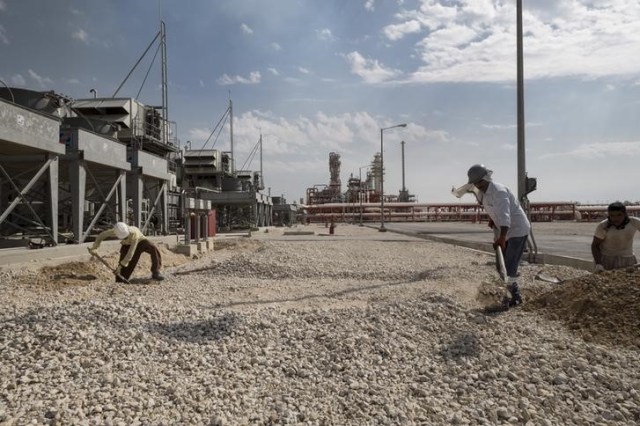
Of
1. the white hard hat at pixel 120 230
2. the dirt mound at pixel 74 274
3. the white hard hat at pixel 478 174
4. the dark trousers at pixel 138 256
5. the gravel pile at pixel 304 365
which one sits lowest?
the gravel pile at pixel 304 365

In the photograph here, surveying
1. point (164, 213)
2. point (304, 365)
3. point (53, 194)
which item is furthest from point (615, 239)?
point (164, 213)

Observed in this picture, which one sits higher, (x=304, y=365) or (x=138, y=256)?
(x=138, y=256)

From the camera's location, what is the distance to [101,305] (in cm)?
559

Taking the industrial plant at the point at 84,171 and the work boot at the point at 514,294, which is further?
the industrial plant at the point at 84,171

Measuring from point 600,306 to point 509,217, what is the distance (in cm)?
138

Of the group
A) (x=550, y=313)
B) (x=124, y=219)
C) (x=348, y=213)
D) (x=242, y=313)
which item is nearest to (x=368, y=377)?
(x=242, y=313)

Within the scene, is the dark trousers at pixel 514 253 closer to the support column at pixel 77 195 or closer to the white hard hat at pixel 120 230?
the white hard hat at pixel 120 230

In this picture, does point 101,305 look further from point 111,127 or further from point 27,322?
point 111,127

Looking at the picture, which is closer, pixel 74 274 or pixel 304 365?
pixel 304 365

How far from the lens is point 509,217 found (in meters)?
5.61

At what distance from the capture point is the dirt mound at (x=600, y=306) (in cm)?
455

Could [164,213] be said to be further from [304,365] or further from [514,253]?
[304,365]

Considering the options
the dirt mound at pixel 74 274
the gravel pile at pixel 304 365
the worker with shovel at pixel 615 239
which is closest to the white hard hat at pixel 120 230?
the dirt mound at pixel 74 274

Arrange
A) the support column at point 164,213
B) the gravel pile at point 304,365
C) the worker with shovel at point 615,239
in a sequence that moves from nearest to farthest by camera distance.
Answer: the gravel pile at point 304,365, the worker with shovel at point 615,239, the support column at point 164,213
